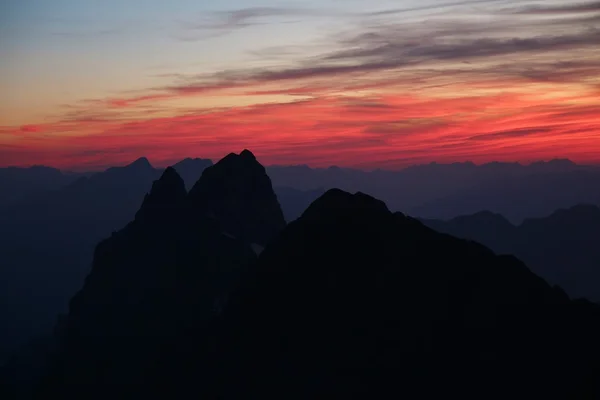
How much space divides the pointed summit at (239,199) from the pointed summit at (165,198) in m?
3.52

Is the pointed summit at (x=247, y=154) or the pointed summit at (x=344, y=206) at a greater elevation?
the pointed summit at (x=247, y=154)

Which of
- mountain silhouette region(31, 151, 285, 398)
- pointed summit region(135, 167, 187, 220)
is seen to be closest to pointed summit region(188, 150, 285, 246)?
mountain silhouette region(31, 151, 285, 398)

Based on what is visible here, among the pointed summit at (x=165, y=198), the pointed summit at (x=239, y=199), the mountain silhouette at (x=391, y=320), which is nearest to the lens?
the mountain silhouette at (x=391, y=320)

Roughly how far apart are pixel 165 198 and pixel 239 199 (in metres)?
15.8

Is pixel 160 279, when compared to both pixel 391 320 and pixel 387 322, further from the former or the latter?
pixel 391 320

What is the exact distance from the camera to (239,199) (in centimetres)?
12194

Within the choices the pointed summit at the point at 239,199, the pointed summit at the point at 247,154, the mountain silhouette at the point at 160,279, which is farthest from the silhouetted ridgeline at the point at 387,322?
the pointed summit at the point at 247,154

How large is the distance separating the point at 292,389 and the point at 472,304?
15303 millimetres

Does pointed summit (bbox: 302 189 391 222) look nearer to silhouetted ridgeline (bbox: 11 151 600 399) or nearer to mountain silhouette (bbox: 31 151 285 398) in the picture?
silhouetted ridgeline (bbox: 11 151 600 399)

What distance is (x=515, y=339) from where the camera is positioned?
4406 cm

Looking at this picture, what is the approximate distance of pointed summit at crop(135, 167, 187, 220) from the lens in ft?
411

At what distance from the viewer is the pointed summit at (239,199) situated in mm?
121062

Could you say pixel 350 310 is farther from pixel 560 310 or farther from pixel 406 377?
pixel 560 310

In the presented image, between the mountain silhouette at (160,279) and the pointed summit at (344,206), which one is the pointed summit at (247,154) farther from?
the pointed summit at (344,206)
